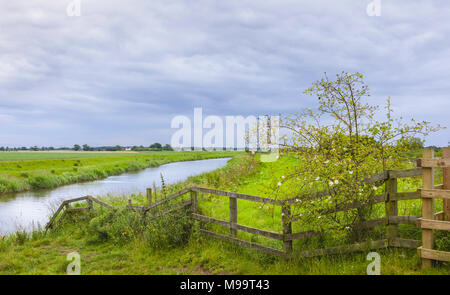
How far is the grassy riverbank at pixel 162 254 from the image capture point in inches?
241

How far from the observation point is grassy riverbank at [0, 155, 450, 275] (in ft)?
20.1

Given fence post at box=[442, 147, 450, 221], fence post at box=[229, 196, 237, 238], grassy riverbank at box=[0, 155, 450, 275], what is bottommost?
grassy riverbank at box=[0, 155, 450, 275]

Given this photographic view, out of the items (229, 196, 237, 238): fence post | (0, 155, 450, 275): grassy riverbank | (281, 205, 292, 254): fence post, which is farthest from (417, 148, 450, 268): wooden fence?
(229, 196, 237, 238): fence post

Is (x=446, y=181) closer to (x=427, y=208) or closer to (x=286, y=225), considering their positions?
(x=427, y=208)

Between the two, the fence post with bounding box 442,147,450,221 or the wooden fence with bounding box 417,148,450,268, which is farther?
the fence post with bounding box 442,147,450,221

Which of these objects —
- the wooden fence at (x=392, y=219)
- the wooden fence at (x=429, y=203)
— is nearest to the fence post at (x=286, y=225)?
the wooden fence at (x=392, y=219)

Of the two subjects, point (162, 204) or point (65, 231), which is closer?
point (162, 204)

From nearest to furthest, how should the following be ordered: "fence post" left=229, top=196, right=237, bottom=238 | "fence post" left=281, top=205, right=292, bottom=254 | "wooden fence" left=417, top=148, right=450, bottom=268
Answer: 1. "wooden fence" left=417, top=148, right=450, bottom=268
2. "fence post" left=281, top=205, right=292, bottom=254
3. "fence post" left=229, top=196, right=237, bottom=238

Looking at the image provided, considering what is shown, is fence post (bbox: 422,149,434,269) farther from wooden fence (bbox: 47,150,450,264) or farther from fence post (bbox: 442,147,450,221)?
fence post (bbox: 442,147,450,221)

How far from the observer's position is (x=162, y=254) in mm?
7957
